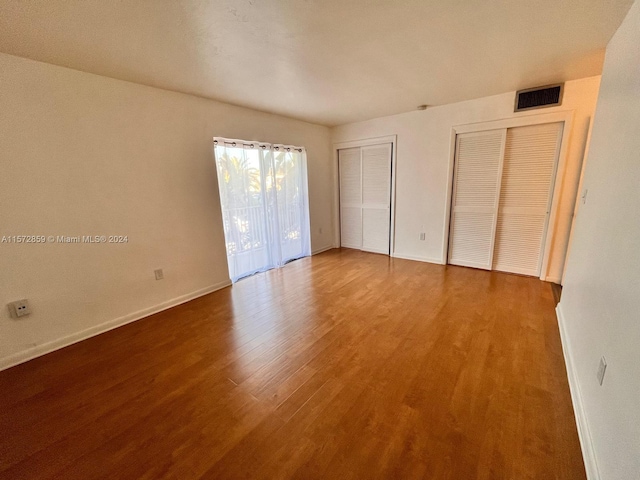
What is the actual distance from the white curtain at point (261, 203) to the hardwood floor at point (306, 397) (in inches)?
44.7

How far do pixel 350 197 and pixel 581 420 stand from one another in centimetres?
409

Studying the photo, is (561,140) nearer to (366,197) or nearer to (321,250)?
(366,197)

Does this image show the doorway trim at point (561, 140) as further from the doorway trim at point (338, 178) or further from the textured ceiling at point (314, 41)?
the doorway trim at point (338, 178)

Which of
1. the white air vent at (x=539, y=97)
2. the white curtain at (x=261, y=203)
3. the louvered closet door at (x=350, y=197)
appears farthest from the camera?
the louvered closet door at (x=350, y=197)

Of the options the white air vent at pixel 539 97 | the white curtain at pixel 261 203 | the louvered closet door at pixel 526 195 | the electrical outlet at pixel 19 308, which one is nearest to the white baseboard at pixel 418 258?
the louvered closet door at pixel 526 195

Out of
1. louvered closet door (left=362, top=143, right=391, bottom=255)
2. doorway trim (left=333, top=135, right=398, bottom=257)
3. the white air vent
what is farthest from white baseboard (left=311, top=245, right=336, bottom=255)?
the white air vent

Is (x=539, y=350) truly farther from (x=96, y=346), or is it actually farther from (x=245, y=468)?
(x=96, y=346)

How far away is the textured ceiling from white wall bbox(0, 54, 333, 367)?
0.82 ft

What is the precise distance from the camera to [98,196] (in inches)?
91.9

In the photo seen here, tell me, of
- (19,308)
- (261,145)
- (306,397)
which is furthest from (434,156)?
(19,308)

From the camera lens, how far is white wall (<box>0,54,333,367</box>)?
196 cm

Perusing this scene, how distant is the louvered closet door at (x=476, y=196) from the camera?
342cm

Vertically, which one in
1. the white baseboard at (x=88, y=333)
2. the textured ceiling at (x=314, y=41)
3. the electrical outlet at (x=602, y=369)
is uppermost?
the textured ceiling at (x=314, y=41)

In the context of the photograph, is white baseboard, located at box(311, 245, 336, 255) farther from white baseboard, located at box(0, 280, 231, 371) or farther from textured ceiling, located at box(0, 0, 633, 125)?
textured ceiling, located at box(0, 0, 633, 125)
